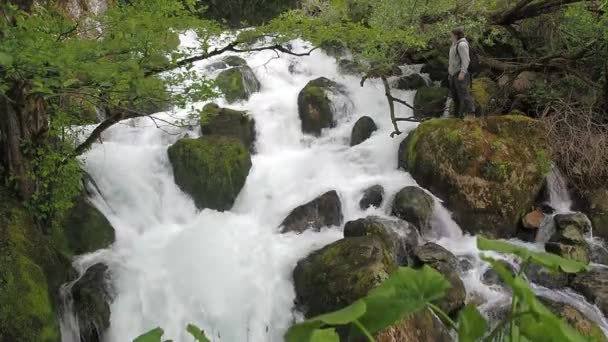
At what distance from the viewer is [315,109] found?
459 inches

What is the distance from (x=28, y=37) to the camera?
3.77 m

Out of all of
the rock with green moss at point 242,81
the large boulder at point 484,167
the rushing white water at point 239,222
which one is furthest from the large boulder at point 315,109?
the large boulder at point 484,167

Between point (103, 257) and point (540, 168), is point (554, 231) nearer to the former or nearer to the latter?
point (540, 168)

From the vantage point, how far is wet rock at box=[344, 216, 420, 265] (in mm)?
7285

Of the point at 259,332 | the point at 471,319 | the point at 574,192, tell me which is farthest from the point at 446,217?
the point at 471,319

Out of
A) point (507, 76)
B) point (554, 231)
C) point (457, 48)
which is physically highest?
point (457, 48)

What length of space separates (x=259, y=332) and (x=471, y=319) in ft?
16.7

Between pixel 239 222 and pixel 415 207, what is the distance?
2.97 metres

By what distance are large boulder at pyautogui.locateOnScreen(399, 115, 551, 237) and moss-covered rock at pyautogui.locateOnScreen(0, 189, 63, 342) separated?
238 inches

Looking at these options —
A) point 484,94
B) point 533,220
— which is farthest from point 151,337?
point 484,94

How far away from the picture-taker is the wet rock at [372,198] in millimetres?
8648

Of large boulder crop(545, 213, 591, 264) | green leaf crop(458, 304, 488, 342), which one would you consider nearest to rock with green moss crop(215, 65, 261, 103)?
large boulder crop(545, 213, 591, 264)

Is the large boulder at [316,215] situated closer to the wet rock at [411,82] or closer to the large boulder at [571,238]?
the large boulder at [571,238]

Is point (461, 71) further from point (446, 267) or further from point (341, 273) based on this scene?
point (341, 273)
